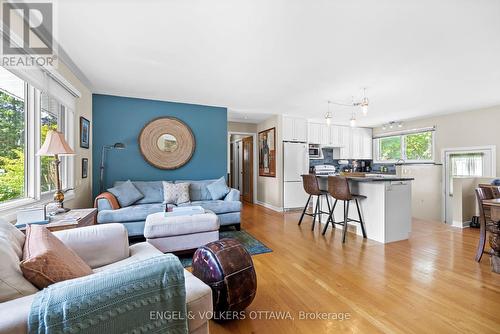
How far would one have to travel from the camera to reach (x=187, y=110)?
179 inches

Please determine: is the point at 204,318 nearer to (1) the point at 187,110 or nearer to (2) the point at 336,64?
(2) the point at 336,64

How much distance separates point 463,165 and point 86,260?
6.80 m

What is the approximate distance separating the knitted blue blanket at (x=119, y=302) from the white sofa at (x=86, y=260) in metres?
0.07

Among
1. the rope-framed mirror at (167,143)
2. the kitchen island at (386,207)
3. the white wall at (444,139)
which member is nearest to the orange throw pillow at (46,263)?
the rope-framed mirror at (167,143)

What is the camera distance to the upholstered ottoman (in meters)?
2.60

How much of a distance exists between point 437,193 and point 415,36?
4700 millimetres

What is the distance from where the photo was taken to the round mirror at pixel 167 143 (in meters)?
4.32

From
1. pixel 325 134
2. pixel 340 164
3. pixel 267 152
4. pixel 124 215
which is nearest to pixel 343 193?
pixel 267 152

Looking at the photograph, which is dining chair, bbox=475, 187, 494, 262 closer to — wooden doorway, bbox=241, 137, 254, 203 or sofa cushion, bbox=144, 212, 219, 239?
sofa cushion, bbox=144, 212, 219, 239

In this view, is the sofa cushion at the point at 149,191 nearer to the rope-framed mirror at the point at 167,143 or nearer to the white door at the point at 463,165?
the rope-framed mirror at the point at 167,143

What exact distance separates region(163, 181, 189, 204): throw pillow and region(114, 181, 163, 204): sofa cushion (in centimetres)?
12

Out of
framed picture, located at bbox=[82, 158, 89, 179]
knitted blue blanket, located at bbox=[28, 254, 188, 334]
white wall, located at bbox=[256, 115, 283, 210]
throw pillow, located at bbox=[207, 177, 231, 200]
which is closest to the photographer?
knitted blue blanket, located at bbox=[28, 254, 188, 334]

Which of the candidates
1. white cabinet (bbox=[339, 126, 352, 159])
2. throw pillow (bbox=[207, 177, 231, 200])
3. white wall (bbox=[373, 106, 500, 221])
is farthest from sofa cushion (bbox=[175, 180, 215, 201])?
white wall (bbox=[373, 106, 500, 221])

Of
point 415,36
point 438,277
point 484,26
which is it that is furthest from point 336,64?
point 438,277
